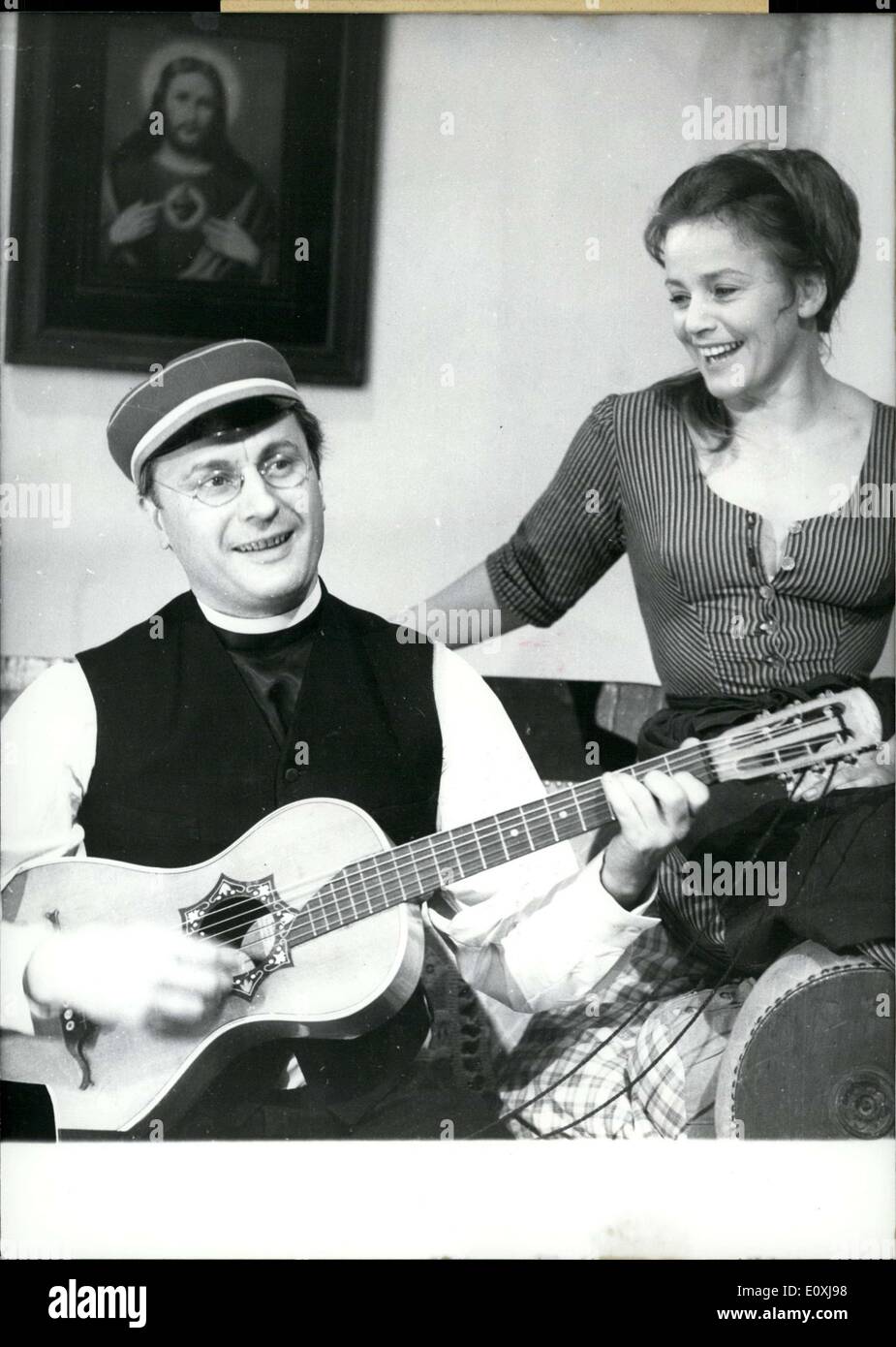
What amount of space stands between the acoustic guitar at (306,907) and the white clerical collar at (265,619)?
14.9 inches

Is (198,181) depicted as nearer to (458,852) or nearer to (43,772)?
(43,772)

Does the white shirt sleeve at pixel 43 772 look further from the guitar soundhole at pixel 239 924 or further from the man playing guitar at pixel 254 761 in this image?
the guitar soundhole at pixel 239 924

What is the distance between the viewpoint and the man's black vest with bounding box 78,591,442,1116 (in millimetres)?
2848

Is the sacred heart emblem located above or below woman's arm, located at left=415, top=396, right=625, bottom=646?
above

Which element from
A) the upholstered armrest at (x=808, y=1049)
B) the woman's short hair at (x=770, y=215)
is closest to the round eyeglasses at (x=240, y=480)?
the woman's short hair at (x=770, y=215)

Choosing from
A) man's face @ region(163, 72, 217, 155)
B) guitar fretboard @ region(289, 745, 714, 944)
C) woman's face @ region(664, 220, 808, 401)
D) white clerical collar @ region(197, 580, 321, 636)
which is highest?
man's face @ region(163, 72, 217, 155)

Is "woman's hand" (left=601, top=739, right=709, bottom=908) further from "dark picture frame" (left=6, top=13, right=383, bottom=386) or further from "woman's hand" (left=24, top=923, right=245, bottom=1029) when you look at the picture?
"dark picture frame" (left=6, top=13, right=383, bottom=386)

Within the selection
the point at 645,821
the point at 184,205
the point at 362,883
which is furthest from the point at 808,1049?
the point at 184,205

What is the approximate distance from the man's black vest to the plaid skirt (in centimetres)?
29

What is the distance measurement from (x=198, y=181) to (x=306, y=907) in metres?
1.55

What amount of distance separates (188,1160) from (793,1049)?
50.2 inches

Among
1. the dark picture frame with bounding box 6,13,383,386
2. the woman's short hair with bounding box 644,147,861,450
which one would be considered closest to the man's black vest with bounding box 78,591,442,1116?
the dark picture frame with bounding box 6,13,383,386

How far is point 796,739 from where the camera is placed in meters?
2.79

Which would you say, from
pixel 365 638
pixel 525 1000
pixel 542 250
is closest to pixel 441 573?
pixel 365 638
